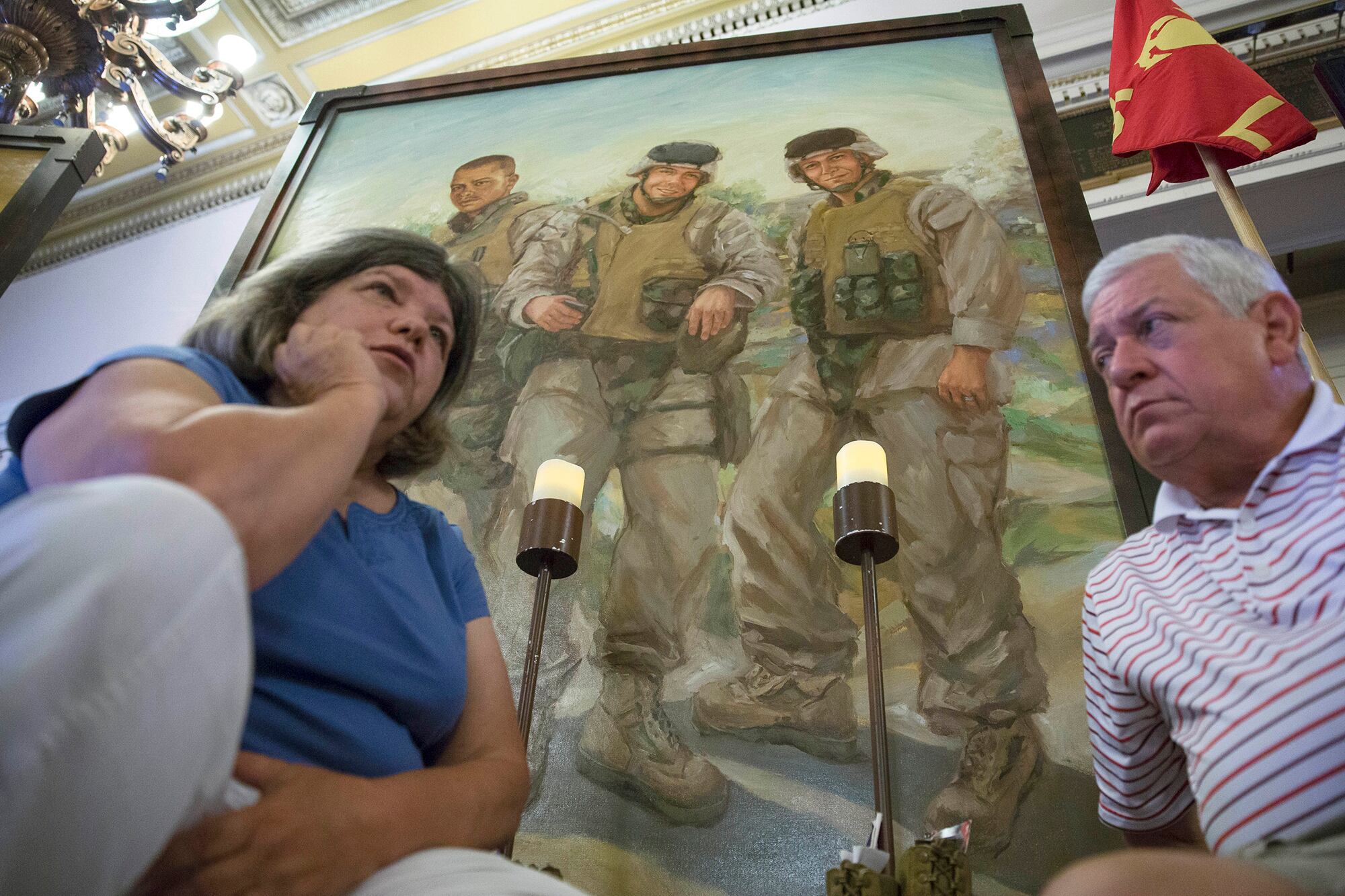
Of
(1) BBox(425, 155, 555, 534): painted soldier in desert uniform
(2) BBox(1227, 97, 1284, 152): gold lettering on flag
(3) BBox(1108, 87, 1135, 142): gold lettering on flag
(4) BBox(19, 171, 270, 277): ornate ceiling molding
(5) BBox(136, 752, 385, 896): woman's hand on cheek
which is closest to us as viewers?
(5) BBox(136, 752, 385, 896): woman's hand on cheek

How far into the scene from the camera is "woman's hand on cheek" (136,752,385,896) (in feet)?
3.00

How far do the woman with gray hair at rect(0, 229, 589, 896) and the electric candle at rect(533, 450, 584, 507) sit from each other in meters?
0.42

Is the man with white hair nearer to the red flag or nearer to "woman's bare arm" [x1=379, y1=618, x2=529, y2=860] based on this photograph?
"woman's bare arm" [x1=379, y1=618, x2=529, y2=860]

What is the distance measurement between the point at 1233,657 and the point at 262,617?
46.7 inches

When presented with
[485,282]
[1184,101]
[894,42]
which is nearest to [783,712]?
[485,282]

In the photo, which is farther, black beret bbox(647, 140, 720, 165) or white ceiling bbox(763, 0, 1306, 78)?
white ceiling bbox(763, 0, 1306, 78)

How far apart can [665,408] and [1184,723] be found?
64.7 inches

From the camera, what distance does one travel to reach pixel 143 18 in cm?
589

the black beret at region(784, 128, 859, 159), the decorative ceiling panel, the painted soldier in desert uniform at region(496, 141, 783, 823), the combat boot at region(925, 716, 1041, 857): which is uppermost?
the painted soldier in desert uniform at region(496, 141, 783, 823)

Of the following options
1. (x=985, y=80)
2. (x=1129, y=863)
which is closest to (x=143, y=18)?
(x=985, y=80)

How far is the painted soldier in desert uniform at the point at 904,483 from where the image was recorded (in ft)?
6.78

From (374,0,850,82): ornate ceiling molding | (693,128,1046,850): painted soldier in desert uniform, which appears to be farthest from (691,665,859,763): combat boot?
(374,0,850,82): ornate ceiling molding

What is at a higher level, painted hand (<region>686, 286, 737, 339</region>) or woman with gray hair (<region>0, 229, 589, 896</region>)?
woman with gray hair (<region>0, 229, 589, 896</region>)

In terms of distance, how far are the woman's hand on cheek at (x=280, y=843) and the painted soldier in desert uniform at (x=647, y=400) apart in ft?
3.53
